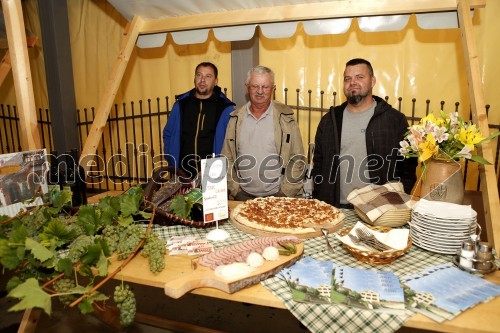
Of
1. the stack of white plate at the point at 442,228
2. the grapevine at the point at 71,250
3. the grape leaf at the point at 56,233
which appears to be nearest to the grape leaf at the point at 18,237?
the grapevine at the point at 71,250

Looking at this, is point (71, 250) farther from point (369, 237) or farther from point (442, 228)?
point (442, 228)

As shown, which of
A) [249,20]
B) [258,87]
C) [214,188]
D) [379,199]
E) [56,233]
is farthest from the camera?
[249,20]

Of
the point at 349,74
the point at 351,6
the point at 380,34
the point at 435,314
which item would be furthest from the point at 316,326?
the point at 380,34

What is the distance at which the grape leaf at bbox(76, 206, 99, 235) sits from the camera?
1.70m

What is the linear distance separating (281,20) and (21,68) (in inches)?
85.2

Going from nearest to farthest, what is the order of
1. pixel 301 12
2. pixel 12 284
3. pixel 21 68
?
pixel 12 284 < pixel 21 68 < pixel 301 12

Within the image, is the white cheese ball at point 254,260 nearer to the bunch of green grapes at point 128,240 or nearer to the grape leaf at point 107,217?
the bunch of green grapes at point 128,240

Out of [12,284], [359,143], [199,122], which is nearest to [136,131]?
[199,122]

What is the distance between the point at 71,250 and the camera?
1.49 meters

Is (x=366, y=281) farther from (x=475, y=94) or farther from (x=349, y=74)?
(x=349, y=74)

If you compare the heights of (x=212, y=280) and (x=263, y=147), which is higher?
(x=263, y=147)

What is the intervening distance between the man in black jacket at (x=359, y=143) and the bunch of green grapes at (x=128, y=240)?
169 cm

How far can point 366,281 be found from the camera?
1.36 m

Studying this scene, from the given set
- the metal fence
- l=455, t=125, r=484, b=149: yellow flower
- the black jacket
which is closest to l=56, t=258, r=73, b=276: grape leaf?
l=455, t=125, r=484, b=149: yellow flower
